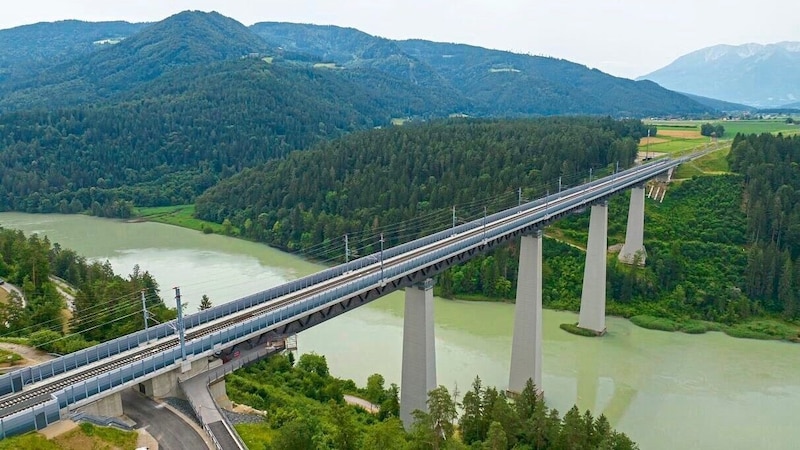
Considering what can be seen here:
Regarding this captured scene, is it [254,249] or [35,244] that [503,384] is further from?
[254,249]

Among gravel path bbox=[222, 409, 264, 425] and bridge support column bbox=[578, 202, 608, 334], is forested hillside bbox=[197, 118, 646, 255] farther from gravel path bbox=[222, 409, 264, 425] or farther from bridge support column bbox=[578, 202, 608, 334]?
gravel path bbox=[222, 409, 264, 425]

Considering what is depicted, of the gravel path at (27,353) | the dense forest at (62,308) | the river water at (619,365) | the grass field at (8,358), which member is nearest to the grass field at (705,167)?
the river water at (619,365)

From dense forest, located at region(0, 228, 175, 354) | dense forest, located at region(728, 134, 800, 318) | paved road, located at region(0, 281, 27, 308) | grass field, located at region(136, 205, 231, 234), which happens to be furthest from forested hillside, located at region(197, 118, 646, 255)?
paved road, located at region(0, 281, 27, 308)

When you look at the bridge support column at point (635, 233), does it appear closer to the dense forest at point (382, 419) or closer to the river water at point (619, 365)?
the river water at point (619, 365)

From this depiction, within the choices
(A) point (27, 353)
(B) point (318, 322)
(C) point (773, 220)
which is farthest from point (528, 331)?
(C) point (773, 220)

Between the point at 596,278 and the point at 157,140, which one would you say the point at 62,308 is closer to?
the point at 596,278

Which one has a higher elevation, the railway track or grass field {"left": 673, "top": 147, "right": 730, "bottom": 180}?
grass field {"left": 673, "top": 147, "right": 730, "bottom": 180}
